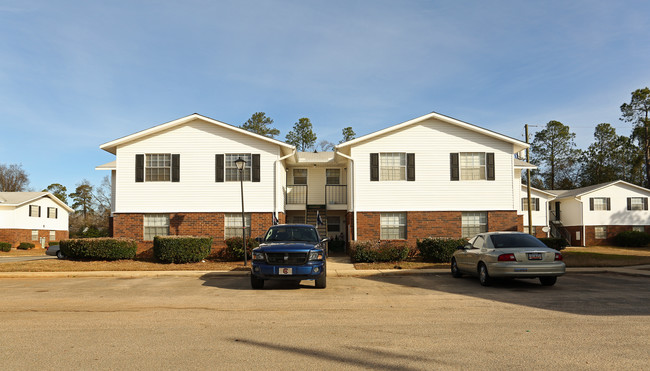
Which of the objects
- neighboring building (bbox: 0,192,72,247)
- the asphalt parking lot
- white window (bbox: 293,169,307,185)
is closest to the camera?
the asphalt parking lot

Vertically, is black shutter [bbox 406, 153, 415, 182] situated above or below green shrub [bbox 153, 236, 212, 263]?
above

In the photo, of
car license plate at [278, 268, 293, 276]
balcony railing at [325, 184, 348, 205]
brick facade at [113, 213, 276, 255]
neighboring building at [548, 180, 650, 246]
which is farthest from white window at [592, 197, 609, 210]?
car license plate at [278, 268, 293, 276]

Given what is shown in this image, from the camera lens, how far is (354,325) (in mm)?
7605

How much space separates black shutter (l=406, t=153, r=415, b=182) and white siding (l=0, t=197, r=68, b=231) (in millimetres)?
34055

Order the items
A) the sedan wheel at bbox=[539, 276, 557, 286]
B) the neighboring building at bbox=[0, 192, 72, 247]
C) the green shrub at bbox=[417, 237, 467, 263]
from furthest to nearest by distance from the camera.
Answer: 1. the neighboring building at bbox=[0, 192, 72, 247]
2. the green shrub at bbox=[417, 237, 467, 263]
3. the sedan wheel at bbox=[539, 276, 557, 286]

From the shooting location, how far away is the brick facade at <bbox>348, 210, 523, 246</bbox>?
22031mm

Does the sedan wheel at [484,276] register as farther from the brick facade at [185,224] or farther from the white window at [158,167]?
the white window at [158,167]

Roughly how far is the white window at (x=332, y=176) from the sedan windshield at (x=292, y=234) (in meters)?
12.8

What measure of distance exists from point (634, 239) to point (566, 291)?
30142 millimetres

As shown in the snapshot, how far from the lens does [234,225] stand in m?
22.0

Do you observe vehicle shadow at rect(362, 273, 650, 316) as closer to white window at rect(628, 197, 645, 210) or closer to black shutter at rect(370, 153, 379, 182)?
black shutter at rect(370, 153, 379, 182)

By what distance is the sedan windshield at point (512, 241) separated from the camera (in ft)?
40.5

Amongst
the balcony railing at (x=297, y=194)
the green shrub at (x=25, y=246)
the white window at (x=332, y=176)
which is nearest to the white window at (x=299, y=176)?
the balcony railing at (x=297, y=194)

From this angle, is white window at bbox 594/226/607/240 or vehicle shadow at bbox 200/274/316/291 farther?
white window at bbox 594/226/607/240
